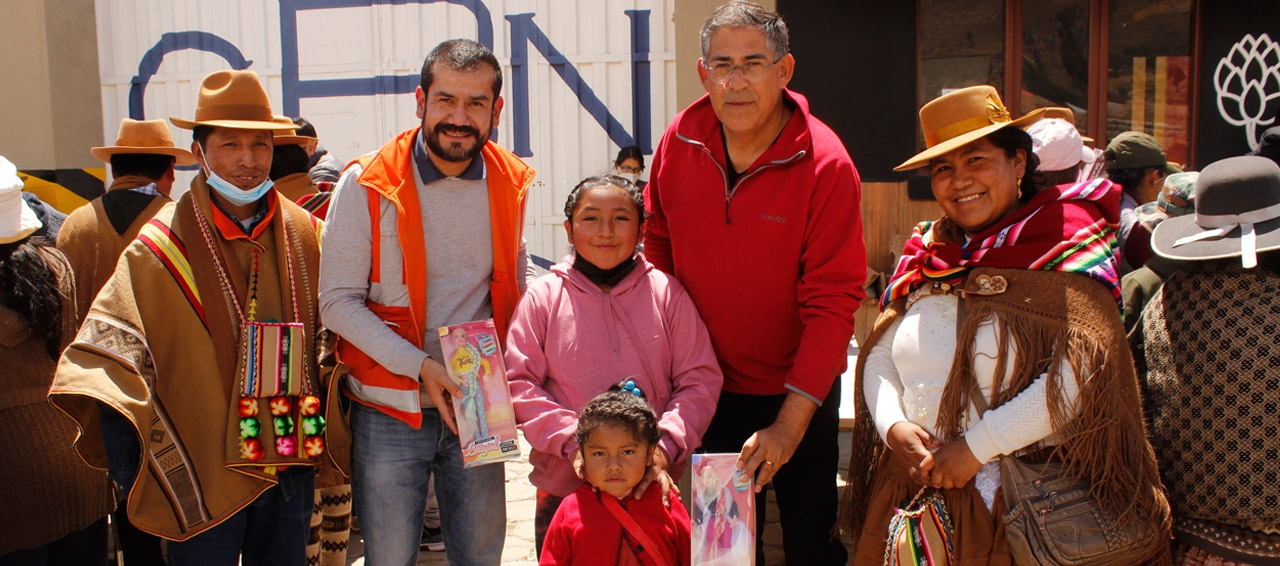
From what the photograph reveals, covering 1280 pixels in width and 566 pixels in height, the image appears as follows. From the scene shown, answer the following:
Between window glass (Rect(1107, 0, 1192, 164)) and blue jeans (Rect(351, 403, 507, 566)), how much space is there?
221 inches

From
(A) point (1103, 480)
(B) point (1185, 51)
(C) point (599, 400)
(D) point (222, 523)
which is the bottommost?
(D) point (222, 523)

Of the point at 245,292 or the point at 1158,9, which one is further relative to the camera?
the point at 1158,9

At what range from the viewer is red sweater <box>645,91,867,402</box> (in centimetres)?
294

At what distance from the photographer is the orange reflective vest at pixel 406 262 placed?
293cm

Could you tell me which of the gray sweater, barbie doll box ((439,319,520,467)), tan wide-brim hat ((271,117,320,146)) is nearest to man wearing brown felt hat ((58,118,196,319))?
tan wide-brim hat ((271,117,320,146))

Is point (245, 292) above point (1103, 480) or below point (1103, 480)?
above

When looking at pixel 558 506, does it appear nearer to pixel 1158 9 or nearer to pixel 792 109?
pixel 792 109

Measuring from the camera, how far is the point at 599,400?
105 inches

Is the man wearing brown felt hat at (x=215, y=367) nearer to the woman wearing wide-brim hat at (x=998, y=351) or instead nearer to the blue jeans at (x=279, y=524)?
the blue jeans at (x=279, y=524)

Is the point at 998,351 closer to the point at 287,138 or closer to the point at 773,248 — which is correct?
the point at 773,248

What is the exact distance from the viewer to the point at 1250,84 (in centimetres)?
647

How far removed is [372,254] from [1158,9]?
6.04m

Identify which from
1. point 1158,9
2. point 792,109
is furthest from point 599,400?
point 1158,9

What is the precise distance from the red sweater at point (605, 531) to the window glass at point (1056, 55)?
5188 millimetres
